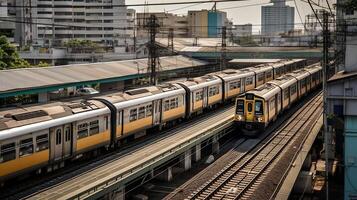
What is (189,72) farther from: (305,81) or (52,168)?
(52,168)

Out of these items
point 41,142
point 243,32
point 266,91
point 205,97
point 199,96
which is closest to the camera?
point 41,142

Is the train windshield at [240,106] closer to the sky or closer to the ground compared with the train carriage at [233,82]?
closer to the ground

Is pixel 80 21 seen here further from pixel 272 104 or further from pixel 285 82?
pixel 272 104

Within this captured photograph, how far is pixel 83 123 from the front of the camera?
1766 centimetres

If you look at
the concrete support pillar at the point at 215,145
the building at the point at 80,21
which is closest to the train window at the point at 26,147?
the concrete support pillar at the point at 215,145

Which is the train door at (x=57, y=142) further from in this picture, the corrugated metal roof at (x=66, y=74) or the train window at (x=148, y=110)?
the corrugated metal roof at (x=66, y=74)

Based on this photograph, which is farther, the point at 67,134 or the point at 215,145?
the point at 215,145

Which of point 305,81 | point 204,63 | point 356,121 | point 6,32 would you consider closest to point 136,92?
point 356,121

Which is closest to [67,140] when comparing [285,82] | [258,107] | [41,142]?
[41,142]

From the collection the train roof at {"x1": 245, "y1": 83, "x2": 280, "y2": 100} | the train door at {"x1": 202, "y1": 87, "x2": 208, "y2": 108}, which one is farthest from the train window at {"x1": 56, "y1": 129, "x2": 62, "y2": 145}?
the train door at {"x1": 202, "y1": 87, "x2": 208, "y2": 108}

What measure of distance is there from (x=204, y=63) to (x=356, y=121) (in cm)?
3981

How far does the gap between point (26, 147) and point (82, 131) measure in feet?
9.80

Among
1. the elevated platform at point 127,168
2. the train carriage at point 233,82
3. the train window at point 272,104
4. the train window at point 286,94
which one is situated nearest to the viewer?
the elevated platform at point 127,168

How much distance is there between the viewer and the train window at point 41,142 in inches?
607
